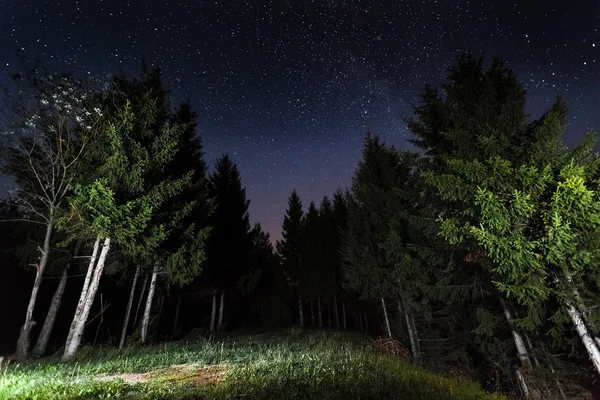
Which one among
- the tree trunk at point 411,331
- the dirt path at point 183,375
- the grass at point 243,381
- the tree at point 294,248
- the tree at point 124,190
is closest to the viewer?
the grass at point 243,381

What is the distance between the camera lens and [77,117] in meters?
12.4

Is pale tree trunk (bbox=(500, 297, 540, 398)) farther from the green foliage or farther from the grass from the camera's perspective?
the green foliage

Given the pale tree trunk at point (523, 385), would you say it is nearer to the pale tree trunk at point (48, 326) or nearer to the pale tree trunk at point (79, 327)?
the pale tree trunk at point (79, 327)

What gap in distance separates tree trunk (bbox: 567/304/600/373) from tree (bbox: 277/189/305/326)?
27.0 metres

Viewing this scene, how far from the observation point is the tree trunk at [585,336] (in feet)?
21.1

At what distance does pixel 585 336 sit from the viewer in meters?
6.60

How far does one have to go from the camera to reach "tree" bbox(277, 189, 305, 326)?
3328 cm

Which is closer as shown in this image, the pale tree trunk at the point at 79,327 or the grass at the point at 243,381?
the grass at the point at 243,381

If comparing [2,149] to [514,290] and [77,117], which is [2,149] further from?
[514,290]

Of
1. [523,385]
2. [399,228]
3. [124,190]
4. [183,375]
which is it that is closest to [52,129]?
Result: [124,190]

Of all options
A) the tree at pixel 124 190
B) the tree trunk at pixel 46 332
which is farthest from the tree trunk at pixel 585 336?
the tree trunk at pixel 46 332

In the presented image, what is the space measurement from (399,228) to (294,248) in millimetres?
20135

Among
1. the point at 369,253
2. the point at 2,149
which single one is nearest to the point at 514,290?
the point at 369,253

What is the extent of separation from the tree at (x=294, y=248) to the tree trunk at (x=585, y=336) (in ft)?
88.6
